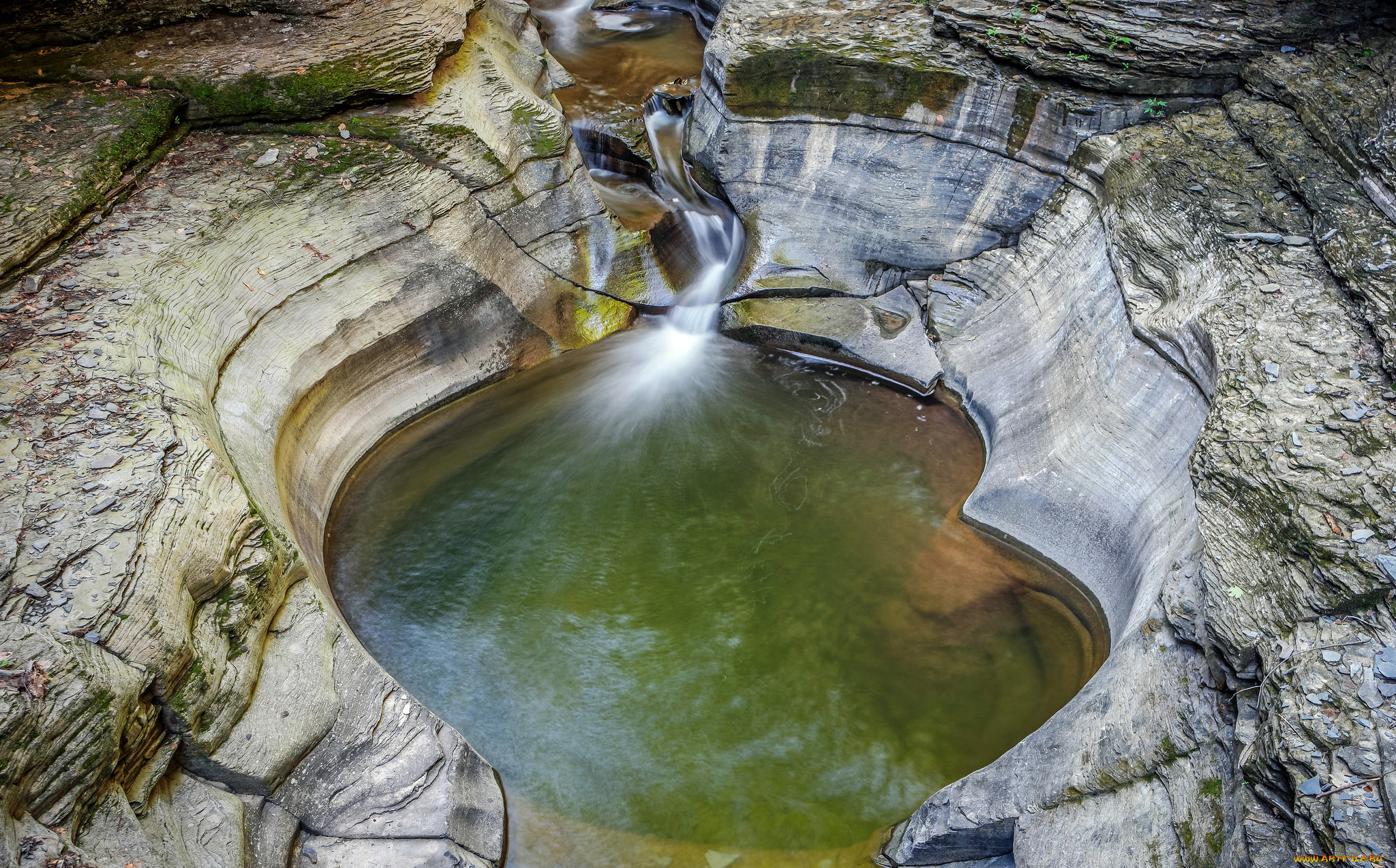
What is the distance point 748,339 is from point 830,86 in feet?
8.55

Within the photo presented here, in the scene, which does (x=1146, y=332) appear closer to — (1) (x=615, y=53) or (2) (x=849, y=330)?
(2) (x=849, y=330)

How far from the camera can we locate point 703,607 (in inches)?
257

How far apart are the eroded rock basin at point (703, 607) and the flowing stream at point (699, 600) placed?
0.06ft

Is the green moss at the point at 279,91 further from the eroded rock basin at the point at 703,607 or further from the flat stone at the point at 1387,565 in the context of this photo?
the flat stone at the point at 1387,565

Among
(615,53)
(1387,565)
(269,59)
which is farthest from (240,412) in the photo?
(615,53)

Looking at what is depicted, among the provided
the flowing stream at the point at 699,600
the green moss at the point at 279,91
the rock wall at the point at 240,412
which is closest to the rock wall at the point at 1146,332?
the flowing stream at the point at 699,600

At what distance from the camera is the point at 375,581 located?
22.3 ft

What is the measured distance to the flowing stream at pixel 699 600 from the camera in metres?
5.50

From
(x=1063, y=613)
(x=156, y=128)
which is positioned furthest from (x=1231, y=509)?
(x=156, y=128)

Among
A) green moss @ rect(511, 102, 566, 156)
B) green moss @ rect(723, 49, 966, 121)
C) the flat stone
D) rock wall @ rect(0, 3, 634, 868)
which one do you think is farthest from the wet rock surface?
the flat stone

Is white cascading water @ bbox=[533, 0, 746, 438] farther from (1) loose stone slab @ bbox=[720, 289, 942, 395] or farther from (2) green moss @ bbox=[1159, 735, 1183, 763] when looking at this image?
(2) green moss @ bbox=[1159, 735, 1183, 763]

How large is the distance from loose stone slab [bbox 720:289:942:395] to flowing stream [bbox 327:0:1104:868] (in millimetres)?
227

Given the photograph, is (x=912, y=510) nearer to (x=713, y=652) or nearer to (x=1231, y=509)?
(x=713, y=652)

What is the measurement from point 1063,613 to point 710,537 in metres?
2.72
